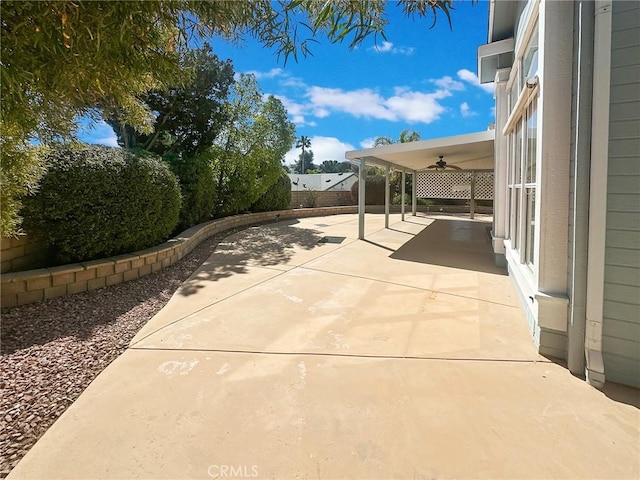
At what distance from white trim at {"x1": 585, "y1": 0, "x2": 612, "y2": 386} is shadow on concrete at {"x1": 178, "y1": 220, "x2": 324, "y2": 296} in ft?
13.9

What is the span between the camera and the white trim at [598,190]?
2.32 m

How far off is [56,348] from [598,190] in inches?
174

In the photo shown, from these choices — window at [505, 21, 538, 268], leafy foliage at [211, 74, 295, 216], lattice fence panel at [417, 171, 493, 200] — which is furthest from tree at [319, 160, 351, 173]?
window at [505, 21, 538, 268]

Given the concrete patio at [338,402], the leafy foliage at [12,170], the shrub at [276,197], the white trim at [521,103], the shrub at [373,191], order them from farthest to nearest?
the shrub at [373,191]
the shrub at [276,197]
the white trim at [521,103]
the leafy foliage at [12,170]
the concrete patio at [338,402]

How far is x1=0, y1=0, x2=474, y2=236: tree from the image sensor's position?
5.81 ft

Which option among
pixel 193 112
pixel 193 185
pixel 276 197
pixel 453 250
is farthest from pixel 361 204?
pixel 193 112

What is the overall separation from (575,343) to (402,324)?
1.46 metres

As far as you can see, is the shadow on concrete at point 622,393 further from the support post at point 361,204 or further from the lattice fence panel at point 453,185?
the lattice fence panel at point 453,185

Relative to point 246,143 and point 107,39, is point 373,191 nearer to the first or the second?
point 246,143

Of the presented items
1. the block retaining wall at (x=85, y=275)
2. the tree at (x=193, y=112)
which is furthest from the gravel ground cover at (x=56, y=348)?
the tree at (x=193, y=112)

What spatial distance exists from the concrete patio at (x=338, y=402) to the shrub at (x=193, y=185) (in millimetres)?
4865

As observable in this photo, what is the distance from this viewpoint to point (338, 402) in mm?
2229

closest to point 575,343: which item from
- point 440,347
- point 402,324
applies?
point 440,347

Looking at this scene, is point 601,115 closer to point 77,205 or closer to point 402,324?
point 402,324
